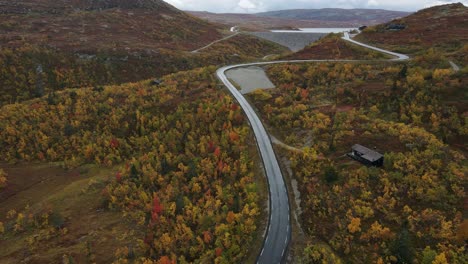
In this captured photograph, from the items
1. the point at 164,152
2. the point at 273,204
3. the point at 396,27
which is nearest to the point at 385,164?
the point at 273,204

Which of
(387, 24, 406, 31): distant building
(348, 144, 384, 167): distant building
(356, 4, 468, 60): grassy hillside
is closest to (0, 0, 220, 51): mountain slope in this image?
(356, 4, 468, 60): grassy hillside

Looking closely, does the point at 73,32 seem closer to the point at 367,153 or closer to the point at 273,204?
the point at 273,204

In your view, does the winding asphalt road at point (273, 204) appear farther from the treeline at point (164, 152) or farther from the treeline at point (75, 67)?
the treeline at point (75, 67)

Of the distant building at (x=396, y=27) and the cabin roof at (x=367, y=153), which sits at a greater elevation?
the distant building at (x=396, y=27)

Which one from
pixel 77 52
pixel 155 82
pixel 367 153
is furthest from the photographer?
pixel 77 52

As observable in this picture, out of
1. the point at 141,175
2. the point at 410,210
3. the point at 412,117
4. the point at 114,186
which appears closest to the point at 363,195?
the point at 410,210

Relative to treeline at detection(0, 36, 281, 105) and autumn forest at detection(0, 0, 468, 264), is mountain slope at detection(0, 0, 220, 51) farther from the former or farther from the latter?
autumn forest at detection(0, 0, 468, 264)

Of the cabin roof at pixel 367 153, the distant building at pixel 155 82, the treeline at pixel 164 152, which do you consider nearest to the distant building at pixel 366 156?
the cabin roof at pixel 367 153
